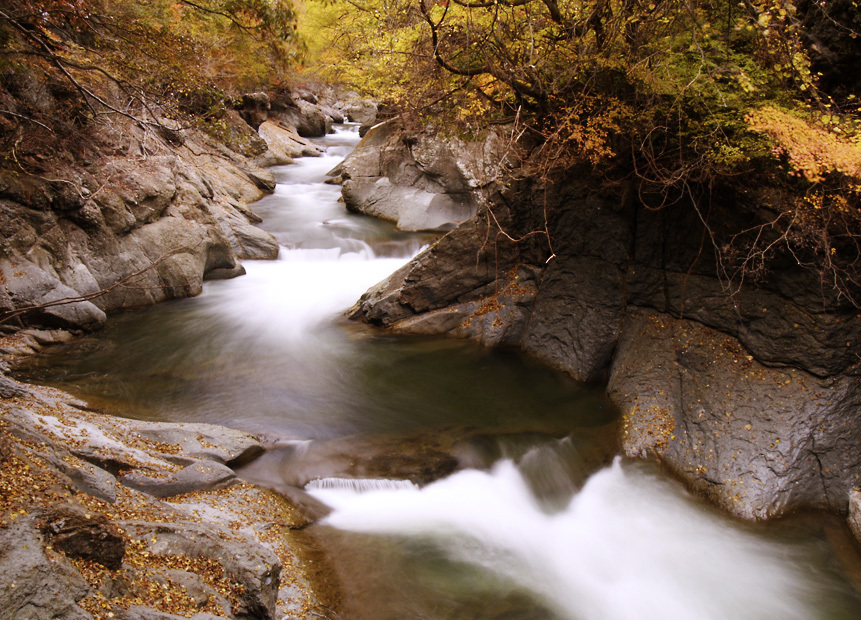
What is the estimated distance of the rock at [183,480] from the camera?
4.59 meters

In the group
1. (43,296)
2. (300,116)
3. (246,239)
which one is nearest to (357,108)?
(300,116)

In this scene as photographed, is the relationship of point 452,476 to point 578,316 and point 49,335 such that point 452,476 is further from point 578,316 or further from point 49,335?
point 49,335

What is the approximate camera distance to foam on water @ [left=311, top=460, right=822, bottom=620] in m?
4.86

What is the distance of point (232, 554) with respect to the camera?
3.61 metres

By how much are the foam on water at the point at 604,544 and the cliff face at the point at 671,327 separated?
63 centimetres

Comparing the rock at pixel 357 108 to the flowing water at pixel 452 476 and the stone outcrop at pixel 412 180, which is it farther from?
the flowing water at pixel 452 476

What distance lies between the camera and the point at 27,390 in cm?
575

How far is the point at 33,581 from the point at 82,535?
14.7 inches

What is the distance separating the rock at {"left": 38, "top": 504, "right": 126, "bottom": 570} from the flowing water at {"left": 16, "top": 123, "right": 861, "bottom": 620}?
1.97 m

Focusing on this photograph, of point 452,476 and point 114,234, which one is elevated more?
point 114,234

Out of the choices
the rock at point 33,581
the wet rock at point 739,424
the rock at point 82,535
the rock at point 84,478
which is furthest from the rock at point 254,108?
the rock at point 33,581

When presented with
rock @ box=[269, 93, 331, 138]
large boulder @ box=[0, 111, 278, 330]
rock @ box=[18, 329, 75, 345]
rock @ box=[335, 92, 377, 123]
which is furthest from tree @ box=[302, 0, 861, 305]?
rock @ box=[335, 92, 377, 123]

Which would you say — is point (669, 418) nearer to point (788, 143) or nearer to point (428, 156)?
point (788, 143)

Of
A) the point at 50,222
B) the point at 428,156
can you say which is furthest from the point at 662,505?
the point at 428,156
